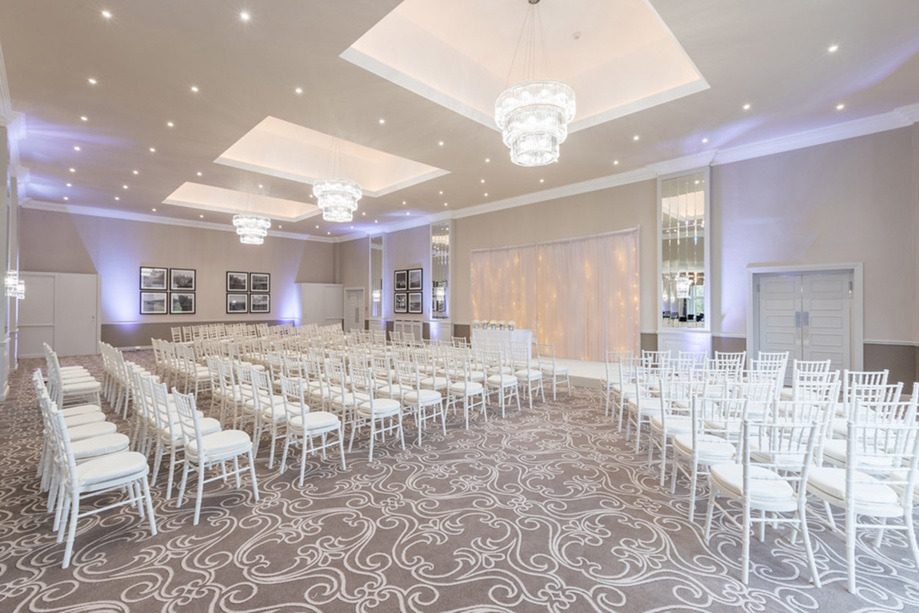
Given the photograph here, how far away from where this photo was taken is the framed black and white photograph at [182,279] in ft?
50.2

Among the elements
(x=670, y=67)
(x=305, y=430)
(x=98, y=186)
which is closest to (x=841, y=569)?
(x=305, y=430)

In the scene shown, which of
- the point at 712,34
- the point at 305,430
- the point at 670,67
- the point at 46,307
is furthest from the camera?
the point at 46,307

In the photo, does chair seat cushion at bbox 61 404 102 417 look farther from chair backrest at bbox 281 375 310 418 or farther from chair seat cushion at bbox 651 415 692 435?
chair seat cushion at bbox 651 415 692 435

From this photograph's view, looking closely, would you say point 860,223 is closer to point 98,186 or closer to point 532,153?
point 532,153

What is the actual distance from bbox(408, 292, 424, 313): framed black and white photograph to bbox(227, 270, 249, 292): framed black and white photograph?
268 inches

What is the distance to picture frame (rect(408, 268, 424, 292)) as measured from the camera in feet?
51.5

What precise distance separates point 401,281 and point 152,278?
347 inches

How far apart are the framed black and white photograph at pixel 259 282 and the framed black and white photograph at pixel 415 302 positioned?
6266mm

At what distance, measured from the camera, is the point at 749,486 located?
102 inches

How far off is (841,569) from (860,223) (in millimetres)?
7372

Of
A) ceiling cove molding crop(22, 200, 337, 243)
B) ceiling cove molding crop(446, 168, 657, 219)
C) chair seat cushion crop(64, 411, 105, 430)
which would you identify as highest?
ceiling cove molding crop(446, 168, 657, 219)

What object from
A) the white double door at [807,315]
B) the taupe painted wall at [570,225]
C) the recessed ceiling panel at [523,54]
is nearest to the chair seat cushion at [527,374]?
the taupe painted wall at [570,225]

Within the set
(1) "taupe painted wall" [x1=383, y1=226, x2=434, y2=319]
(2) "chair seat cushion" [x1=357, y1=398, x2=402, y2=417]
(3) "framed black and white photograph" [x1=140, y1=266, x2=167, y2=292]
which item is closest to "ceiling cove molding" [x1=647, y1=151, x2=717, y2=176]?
(1) "taupe painted wall" [x1=383, y1=226, x2=434, y2=319]

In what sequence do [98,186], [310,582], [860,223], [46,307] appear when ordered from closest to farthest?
1. [310,582]
2. [860,223]
3. [98,186]
4. [46,307]
